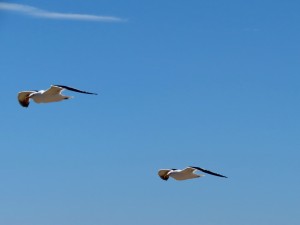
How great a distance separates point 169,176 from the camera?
73.9 metres

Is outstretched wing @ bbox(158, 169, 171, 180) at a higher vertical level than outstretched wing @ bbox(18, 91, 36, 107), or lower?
lower

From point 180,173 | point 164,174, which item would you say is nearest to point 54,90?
point 180,173

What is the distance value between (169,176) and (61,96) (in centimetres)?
1579

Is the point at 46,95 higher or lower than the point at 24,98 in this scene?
lower

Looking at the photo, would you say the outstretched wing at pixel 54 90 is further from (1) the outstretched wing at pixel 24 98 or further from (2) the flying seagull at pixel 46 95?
(1) the outstretched wing at pixel 24 98

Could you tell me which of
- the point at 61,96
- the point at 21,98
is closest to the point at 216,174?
the point at 61,96

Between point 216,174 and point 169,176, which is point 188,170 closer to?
point 169,176

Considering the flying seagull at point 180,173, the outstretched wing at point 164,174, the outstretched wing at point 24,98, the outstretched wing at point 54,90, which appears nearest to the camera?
the outstretched wing at point 54,90

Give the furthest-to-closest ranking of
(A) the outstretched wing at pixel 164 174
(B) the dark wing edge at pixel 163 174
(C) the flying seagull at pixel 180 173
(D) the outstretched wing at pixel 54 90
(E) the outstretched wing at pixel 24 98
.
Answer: (A) the outstretched wing at pixel 164 174 → (B) the dark wing edge at pixel 163 174 → (C) the flying seagull at pixel 180 173 → (E) the outstretched wing at pixel 24 98 → (D) the outstretched wing at pixel 54 90

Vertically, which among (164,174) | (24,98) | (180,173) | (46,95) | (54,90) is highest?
(24,98)

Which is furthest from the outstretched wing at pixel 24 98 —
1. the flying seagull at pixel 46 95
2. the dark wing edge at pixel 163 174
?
the dark wing edge at pixel 163 174

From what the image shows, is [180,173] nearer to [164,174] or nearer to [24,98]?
[164,174]

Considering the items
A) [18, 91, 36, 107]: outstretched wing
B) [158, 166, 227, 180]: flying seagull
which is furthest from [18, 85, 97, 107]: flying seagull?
[158, 166, 227, 180]: flying seagull

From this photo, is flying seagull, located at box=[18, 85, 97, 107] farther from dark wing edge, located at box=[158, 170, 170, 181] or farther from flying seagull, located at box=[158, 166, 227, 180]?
dark wing edge, located at box=[158, 170, 170, 181]
